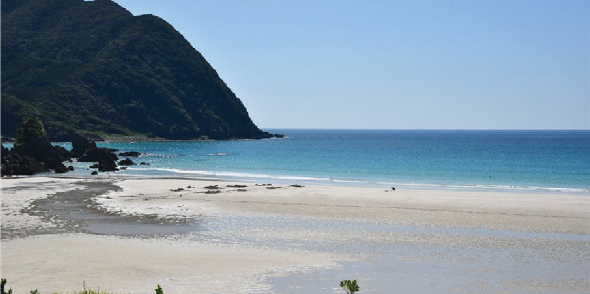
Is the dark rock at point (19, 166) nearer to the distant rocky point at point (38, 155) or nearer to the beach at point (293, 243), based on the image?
the distant rocky point at point (38, 155)

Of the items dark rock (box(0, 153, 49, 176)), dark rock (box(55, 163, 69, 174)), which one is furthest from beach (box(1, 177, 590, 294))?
dark rock (box(55, 163, 69, 174))

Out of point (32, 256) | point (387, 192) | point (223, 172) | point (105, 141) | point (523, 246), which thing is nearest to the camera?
point (32, 256)

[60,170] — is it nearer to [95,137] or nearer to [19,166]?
[19,166]

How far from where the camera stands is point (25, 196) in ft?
131

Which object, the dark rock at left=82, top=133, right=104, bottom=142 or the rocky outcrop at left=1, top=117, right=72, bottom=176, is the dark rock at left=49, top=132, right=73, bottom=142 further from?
the rocky outcrop at left=1, top=117, right=72, bottom=176

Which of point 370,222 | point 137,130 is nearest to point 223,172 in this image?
point 370,222

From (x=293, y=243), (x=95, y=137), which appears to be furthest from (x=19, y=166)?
(x=95, y=137)

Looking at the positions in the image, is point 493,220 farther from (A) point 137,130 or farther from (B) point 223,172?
(A) point 137,130

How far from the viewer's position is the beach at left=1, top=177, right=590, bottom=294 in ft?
58.1

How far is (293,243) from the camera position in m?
24.0

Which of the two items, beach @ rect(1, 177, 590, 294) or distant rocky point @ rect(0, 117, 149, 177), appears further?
distant rocky point @ rect(0, 117, 149, 177)

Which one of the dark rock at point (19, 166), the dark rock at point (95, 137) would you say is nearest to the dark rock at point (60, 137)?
the dark rock at point (95, 137)

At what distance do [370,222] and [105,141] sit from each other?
14535 centimetres

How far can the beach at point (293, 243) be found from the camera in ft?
58.1
